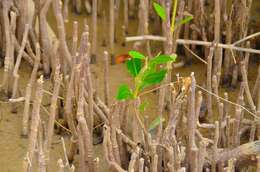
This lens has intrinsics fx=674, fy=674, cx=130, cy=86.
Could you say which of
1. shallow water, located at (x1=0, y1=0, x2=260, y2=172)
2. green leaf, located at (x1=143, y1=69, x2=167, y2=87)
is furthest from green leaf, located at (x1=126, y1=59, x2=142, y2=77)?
shallow water, located at (x1=0, y1=0, x2=260, y2=172)

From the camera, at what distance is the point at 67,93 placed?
155 cm

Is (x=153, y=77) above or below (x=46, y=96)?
above

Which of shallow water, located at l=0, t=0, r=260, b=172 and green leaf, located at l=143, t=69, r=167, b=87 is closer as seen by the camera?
green leaf, located at l=143, t=69, r=167, b=87

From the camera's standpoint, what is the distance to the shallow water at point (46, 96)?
1639mm

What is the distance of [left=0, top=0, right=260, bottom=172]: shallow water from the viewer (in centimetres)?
164

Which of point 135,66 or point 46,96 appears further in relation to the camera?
point 46,96

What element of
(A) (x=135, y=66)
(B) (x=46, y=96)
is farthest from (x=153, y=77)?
(B) (x=46, y=96)

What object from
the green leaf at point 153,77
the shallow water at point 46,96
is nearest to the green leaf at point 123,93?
the green leaf at point 153,77

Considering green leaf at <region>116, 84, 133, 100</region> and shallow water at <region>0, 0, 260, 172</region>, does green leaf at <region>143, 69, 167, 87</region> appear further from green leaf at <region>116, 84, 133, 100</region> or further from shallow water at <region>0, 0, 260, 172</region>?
shallow water at <region>0, 0, 260, 172</region>

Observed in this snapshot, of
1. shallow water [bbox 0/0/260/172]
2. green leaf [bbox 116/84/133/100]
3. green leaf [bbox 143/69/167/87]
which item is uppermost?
green leaf [bbox 143/69/167/87]

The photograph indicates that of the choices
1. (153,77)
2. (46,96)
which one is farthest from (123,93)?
(46,96)

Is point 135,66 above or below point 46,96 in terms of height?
above

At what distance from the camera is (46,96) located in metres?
1.89

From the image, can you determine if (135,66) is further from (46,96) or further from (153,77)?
(46,96)
